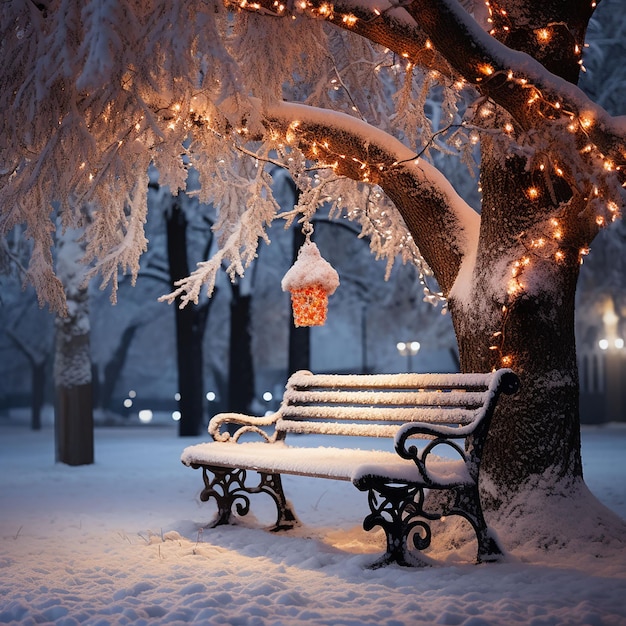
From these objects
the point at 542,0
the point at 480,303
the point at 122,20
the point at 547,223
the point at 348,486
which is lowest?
the point at 348,486

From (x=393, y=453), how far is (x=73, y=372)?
7501mm

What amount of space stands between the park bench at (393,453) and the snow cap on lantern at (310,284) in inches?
19.9

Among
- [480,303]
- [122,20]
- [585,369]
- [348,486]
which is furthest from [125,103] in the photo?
[585,369]

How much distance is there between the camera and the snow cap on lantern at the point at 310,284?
732 centimetres

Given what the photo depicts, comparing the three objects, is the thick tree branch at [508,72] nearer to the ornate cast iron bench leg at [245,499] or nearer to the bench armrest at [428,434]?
the bench armrest at [428,434]

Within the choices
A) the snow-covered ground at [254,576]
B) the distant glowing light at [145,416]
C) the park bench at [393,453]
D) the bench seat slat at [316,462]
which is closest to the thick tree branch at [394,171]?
the park bench at [393,453]

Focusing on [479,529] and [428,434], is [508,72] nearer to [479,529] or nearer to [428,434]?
[428,434]

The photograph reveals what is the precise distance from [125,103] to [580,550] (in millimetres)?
3905

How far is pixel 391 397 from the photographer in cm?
632

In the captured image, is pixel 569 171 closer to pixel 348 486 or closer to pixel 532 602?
pixel 532 602

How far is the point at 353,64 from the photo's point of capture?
26.2ft

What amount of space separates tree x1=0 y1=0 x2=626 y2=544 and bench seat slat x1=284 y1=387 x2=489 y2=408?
419mm

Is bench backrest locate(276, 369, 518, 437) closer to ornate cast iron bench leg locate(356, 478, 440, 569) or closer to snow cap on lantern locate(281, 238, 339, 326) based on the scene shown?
snow cap on lantern locate(281, 238, 339, 326)

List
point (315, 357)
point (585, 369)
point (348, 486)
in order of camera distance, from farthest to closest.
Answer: point (315, 357), point (585, 369), point (348, 486)
